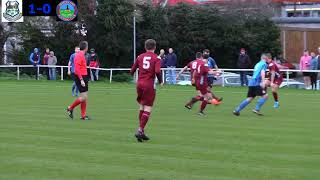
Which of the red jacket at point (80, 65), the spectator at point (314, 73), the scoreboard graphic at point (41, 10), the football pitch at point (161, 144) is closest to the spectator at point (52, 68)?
the scoreboard graphic at point (41, 10)

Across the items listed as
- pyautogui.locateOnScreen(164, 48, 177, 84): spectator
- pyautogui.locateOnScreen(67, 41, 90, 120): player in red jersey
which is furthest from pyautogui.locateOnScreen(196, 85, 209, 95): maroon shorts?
pyautogui.locateOnScreen(164, 48, 177, 84): spectator

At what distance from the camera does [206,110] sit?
20.4m

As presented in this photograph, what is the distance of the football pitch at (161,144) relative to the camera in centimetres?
952

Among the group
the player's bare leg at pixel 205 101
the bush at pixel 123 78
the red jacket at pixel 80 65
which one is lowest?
the bush at pixel 123 78

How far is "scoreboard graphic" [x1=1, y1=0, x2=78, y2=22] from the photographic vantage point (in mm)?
43875

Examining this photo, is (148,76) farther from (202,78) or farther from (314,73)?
(314,73)

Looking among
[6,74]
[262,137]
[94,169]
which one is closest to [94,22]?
[6,74]

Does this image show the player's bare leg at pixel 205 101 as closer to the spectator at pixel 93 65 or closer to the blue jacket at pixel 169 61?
the blue jacket at pixel 169 61

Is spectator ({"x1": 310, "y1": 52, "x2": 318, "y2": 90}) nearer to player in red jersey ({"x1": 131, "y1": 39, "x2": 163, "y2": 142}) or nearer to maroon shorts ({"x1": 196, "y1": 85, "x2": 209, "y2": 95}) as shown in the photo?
maroon shorts ({"x1": 196, "y1": 85, "x2": 209, "y2": 95})

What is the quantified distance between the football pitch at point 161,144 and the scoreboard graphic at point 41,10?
22842 mm

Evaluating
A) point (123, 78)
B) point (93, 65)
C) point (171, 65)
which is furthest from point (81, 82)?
point (123, 78)

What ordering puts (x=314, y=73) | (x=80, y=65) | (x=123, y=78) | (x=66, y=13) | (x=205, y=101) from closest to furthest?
1. (x=80, y=65)
2. (x=205, y=101)
3. (x=314, y=73)
4. (x=123, y=78)
5. (x=66, y=13)

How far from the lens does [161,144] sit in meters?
12.4

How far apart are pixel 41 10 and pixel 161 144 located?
3332cm
